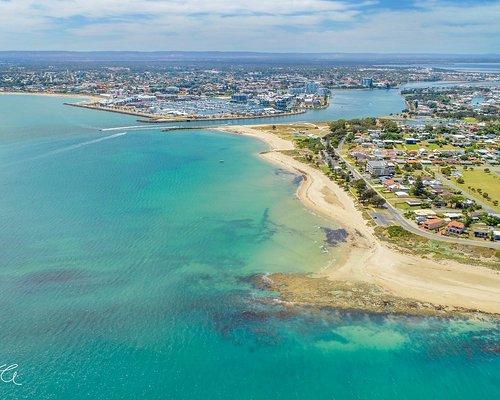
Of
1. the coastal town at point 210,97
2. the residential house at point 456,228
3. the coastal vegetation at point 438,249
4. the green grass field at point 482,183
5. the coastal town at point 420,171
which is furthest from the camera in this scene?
the coastal town at point 210,97

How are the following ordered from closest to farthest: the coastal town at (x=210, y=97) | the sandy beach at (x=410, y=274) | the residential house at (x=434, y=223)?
the sandy beach at (x=410, y=274)
the residential house at (x=434, y=223)
the coastal town at (x=210, y=97)

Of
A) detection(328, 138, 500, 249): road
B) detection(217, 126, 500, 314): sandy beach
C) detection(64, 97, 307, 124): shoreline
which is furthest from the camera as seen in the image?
detection(64, 97, 307, 124): shoreline

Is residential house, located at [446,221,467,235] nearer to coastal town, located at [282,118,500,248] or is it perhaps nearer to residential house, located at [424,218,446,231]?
coastal town, located at [282,118,500,248]

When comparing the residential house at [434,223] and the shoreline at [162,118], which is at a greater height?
the shoreline at [162,118]

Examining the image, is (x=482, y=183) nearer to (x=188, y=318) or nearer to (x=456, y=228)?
(x=456, y=228)

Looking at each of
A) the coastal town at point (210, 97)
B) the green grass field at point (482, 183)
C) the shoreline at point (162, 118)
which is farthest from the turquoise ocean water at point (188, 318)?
the coastal town at point (210, 97)

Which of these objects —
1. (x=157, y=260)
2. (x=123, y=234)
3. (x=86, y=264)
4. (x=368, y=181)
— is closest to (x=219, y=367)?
(x=157, y=260)

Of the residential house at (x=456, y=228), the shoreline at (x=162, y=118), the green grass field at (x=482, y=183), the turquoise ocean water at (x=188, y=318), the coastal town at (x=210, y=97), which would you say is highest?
the coastal town at (x=210, y=97)

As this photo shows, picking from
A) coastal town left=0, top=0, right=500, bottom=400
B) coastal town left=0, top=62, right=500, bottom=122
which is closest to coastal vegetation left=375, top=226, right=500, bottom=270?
coastal town left=0, top=0, right=500, bottom=400

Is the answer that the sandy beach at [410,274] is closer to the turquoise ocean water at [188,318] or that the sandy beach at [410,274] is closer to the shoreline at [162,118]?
the turquoise ocean water at [188,318]
